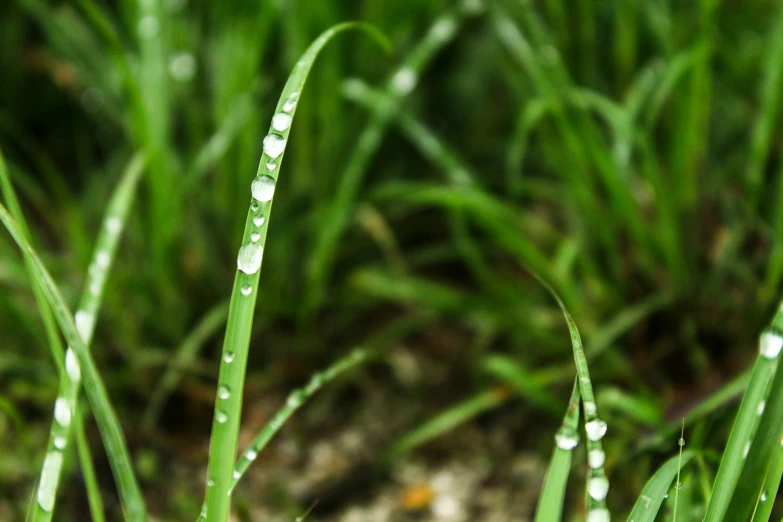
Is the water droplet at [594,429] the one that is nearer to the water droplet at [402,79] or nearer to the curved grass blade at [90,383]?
the curved grass blade at [90,383]

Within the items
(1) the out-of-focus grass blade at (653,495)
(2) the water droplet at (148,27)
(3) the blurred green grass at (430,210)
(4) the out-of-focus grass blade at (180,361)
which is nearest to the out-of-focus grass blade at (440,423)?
(3) the blurred green grass at (430,210)

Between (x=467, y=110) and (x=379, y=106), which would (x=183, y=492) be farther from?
(x=467, y=110)

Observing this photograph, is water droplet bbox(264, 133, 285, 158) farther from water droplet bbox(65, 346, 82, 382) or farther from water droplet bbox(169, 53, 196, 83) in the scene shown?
water droplet bbox(169, 53, 196, 83)

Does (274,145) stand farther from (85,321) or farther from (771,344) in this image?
(771,344)

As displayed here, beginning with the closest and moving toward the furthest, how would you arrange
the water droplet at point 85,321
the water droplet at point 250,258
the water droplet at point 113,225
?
the water droplet at point 250,258
the water droplet at point 85,321
the water droplet at point 113,225

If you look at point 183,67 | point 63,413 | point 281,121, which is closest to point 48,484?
point 63,413

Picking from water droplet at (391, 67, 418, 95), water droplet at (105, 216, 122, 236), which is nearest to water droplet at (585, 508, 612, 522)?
water droplet at (105, 216, 122, 236)
